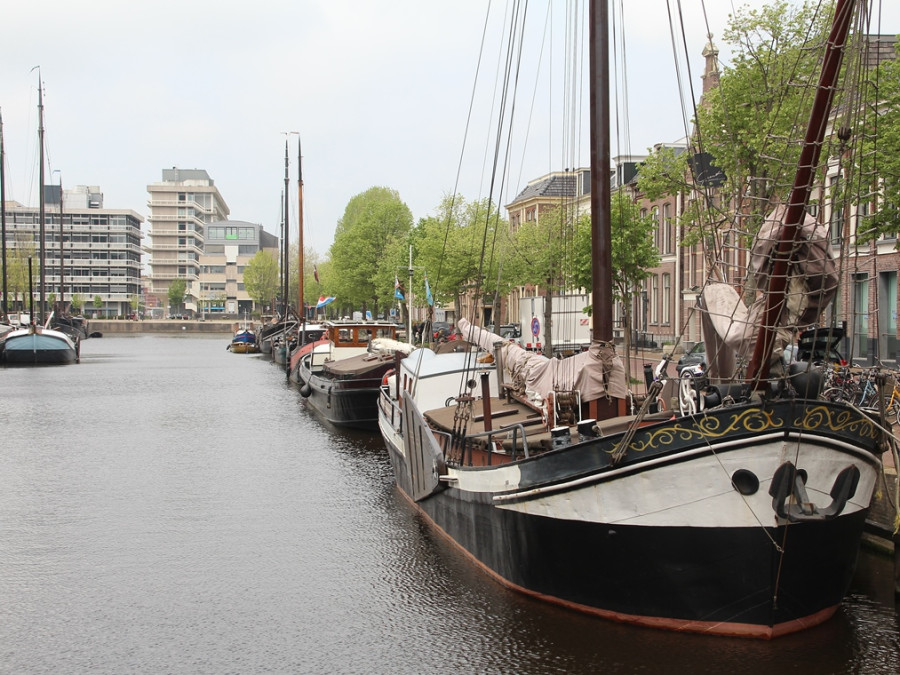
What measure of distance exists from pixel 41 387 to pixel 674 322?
32.6 meters

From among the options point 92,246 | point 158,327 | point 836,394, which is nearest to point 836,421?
point 836,394

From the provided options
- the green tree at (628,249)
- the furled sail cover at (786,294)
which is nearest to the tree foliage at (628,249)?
the green tree at (628,249)

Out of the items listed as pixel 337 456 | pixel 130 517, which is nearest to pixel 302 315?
pixel 337 456

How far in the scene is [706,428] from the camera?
9.00m

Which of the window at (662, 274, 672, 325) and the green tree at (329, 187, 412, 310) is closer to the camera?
the window at (662, 274, 672, 325)

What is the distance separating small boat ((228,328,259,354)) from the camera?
82562 mm

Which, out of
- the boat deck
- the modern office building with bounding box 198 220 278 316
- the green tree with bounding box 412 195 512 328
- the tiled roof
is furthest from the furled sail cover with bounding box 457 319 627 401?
the modern office building with bounding box 198 220 278 316

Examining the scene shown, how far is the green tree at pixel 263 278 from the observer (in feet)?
482

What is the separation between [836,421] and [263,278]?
145 meters

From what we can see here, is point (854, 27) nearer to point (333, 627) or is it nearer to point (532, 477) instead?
point (532, 477)

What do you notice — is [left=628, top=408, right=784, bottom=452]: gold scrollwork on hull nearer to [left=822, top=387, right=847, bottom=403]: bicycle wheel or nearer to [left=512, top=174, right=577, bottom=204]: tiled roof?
Answer: [left=822, top=387, right=847, bottom=403]: bicycle wheel

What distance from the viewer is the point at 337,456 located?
2420cm

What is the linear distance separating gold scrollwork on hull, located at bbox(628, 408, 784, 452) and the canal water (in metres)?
2.13

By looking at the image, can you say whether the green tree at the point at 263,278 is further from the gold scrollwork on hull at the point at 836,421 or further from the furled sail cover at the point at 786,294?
the gold scrollwork on hull at the point at 836,421
